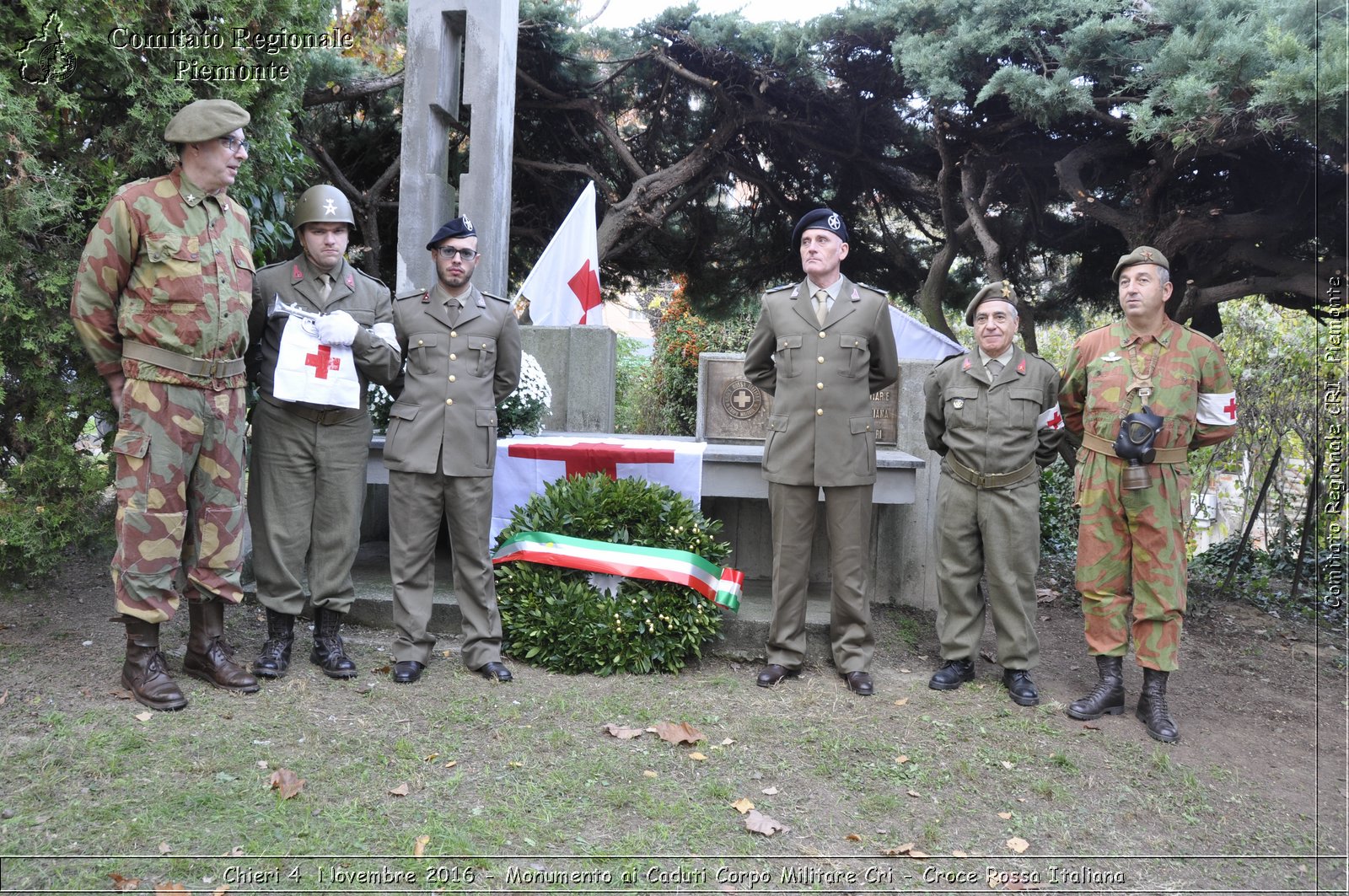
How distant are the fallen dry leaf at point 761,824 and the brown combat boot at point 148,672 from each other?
2350 mm

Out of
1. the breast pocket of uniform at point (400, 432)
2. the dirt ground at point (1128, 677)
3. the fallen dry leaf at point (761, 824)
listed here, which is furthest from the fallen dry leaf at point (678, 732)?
the breast pocket of uniform at point (400, 432)

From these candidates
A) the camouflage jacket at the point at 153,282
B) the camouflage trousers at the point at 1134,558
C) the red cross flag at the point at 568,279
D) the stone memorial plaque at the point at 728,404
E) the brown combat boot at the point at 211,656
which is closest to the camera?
the camouflage jacket at the point at 153,282

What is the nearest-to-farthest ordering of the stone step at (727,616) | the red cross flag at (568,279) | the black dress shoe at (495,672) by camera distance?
1. the black dress shoe at (495,672)
2. the stone step at (727,616)
3. the red cross flag at (568,279)

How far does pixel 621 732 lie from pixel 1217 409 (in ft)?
10.0

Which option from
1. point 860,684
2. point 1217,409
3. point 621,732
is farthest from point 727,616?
point 1217,409

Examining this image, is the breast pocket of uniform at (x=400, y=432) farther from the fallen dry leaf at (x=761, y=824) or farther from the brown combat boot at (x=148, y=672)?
the fallen dry leaf at (x=761, y=824)

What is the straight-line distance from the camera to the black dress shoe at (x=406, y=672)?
14.0ft

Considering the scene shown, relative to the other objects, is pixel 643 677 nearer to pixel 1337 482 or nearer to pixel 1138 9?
pixel 1337 482

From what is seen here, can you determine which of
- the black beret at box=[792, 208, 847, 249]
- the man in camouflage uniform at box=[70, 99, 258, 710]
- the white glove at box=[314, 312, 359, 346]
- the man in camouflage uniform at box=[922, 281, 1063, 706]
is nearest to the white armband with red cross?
the man in camouflage uniform at box=[922, 281, 1063, 706]

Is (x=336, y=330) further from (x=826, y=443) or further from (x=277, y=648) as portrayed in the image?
(x=826, y=443)

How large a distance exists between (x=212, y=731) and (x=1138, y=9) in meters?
6.36

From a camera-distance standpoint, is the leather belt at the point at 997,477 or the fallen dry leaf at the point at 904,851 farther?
the leather belt at the point at 997,477

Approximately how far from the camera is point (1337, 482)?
5113 millimetres

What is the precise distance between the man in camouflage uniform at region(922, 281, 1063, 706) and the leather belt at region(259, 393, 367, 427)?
2.96 metres
